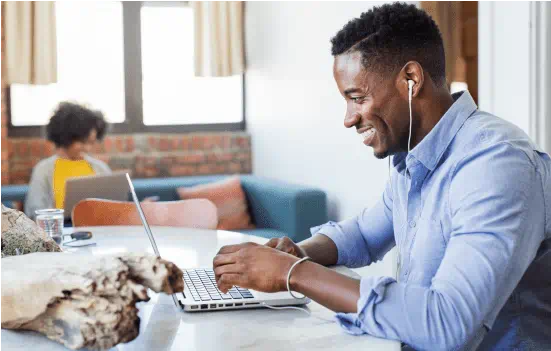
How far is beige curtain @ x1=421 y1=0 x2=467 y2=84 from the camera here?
5.02m

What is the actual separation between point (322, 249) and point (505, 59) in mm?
1690

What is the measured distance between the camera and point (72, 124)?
175 inches

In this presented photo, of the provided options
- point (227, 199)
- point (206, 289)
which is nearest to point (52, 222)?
point (206, 289)

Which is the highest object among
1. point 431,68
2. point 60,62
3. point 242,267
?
point 60,62

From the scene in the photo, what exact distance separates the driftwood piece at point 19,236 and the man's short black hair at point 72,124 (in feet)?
9.34

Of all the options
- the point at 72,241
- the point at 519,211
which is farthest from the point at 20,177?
the point at 519,211

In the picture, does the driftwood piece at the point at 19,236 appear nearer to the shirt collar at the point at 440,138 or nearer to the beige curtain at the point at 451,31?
the shirt collar at the point at 440,138

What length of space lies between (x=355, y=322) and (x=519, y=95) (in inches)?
80.2

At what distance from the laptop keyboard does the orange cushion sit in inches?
113

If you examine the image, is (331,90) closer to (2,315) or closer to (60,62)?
(60,62)

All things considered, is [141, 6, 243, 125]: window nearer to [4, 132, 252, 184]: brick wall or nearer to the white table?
[4, 132, 252, 184]: brick wall

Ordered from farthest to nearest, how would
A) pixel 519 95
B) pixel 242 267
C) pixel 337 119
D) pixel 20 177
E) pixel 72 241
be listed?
1. pixel 20 177
2. pixel 337 119
3. pixel 519 95
4. pixel 72 241
5. pixel 242 267

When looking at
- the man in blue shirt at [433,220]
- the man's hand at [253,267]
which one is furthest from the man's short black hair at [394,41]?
the man's hand at [253,267]

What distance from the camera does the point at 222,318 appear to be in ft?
4.84
